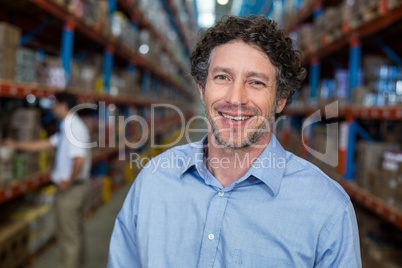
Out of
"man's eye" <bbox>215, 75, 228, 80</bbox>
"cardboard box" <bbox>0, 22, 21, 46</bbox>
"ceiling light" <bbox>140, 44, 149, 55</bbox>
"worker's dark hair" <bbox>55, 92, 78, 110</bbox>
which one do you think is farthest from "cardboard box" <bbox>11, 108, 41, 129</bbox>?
"ceiling light" <bbox>140, 44, 149, 55</bbox>

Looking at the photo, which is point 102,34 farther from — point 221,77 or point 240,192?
point 240,192

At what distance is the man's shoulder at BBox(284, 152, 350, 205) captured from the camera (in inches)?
51.0

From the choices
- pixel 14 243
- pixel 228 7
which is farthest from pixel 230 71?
pixel 228 7

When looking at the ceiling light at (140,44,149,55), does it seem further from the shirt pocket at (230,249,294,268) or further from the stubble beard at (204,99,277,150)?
the shirt pocket at (230,249,294,268)

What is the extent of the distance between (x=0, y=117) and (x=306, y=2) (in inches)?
235

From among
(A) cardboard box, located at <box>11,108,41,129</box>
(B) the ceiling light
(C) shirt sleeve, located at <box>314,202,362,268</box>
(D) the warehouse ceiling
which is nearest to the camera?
(C) shirt sleeve, located at <box>314,202,362,268</box>

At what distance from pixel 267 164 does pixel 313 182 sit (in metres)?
0.19

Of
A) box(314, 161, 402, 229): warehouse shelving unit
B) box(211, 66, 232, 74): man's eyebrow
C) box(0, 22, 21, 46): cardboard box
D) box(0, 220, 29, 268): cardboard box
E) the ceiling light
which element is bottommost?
box(0, 220, 29, 268): cardboard box

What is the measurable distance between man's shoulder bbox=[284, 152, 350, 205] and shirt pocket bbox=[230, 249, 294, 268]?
10.8 inches

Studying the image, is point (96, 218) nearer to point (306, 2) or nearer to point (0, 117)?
point (0, 117)

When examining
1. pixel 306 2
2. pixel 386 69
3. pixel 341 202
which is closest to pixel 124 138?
pixel 306 2

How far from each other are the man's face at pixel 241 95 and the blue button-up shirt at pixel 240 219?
11cm

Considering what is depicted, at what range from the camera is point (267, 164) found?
1.42 m

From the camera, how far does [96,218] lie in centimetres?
562
